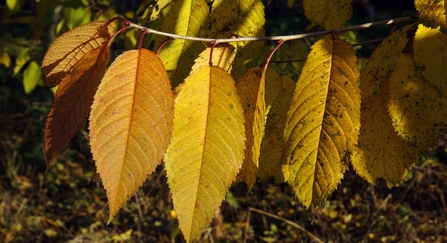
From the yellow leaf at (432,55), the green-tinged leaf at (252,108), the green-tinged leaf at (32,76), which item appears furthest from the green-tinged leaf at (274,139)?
the green-tinged leaf at (32,76)

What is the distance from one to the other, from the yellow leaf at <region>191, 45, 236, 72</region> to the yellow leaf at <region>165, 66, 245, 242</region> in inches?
1.9

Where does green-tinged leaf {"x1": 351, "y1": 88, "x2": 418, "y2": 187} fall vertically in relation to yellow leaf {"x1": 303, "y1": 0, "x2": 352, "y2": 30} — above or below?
below

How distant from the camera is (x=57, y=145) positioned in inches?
21.6

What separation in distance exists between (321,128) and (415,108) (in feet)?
0.44

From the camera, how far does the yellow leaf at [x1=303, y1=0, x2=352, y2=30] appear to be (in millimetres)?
714

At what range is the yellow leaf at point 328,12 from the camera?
2.34 ft

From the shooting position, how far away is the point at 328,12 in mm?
718

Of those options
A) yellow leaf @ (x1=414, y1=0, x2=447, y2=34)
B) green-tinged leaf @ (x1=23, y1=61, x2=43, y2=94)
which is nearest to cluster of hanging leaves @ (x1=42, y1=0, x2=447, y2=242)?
yellow leaf @ (x1=414, y1=0, x2=447, y2=34)

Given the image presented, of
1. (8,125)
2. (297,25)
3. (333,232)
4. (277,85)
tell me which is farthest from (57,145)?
(297,25)

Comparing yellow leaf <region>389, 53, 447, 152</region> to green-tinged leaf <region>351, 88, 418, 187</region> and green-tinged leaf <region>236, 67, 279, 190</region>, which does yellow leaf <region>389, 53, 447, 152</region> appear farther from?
green-tinged leaf <region>236, 67, 279, 190</region>

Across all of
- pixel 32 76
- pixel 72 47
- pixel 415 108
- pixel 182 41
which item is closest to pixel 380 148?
pixel 415 108

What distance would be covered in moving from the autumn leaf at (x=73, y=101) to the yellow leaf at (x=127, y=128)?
43mm

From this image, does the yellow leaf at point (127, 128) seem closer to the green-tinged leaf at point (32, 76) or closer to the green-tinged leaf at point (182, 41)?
the green-tinged leaf at point (182, 41)

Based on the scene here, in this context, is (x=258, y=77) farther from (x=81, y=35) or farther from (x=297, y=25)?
(x=297, y=25)
